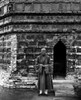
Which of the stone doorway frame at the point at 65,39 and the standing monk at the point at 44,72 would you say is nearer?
the standing monk at the point at 44,72

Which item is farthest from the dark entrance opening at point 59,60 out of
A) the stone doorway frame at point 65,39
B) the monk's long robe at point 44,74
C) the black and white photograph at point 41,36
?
the monk's long robe at point 44,74

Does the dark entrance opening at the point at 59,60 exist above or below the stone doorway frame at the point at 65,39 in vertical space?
below

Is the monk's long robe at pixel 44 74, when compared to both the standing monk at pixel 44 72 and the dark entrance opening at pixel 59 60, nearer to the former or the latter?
the standing monk at pixel 44 72

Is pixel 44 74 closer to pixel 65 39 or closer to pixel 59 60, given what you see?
pixel 59 60

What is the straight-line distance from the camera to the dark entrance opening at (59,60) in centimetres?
1075

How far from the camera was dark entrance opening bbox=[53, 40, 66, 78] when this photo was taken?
35.3 ft

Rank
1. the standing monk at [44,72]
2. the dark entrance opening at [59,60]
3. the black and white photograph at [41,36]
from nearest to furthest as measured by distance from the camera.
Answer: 1. the standing monk at [44,72]
2. the black and white photograph at [41,36]
3. the dark entrance opening at [59,60]

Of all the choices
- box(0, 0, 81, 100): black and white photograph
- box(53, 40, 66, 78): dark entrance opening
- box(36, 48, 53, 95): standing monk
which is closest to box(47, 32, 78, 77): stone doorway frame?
box(0, 0, 81, 100): black and white photograph

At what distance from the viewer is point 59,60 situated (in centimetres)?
1091

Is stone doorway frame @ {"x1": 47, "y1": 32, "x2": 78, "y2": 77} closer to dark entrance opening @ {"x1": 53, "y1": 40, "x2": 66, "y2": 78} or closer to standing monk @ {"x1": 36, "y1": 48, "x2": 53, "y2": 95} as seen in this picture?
dark entrance opening @ {"x1": 53, "y1": 40, "x2": 66, "y2": 78}

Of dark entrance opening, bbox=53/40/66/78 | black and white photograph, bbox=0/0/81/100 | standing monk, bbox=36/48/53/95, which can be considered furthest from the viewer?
dark entrance opening, bbox=53/40/66/78

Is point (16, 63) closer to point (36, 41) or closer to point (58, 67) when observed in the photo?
point (36, 41)

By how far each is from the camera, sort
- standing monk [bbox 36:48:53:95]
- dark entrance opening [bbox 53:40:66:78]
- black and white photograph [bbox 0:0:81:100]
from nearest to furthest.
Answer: standing monk [bbox 36:48:53:95] → black and white photograph [bbox 0:0:81:100] → dark entrance opening [bbox 53:40:66:78]

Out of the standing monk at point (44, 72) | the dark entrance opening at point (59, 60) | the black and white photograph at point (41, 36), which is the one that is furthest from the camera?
the dark entrance opening at point (59, 60)
